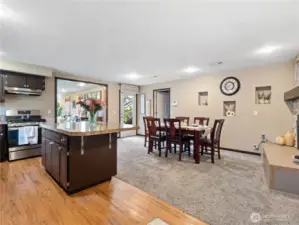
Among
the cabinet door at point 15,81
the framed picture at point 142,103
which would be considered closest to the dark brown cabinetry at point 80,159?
the cabinet door at point 15,81

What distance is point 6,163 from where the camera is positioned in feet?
11.7

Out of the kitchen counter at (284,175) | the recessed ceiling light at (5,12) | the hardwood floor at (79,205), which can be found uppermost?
the recessed ceiling light at (5,12)

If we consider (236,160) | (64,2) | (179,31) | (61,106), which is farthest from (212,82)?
(61,106)

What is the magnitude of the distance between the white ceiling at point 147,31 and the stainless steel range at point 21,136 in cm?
145

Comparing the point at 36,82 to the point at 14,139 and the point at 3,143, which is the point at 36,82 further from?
the point at 3,143

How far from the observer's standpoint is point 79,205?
2.02 meters

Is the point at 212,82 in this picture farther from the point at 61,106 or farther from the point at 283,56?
the point at 61,106

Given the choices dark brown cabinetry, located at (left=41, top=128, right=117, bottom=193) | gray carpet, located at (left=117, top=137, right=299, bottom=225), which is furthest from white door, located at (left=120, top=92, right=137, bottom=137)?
dark brown cabinetry, located at (left=41, top=128, right=117, bottom=193)

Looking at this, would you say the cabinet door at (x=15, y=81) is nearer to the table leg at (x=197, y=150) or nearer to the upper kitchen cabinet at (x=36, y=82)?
the upper kitchen cabinet at (x=36, y=82)

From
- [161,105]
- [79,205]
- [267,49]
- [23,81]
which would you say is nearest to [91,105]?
[79,205]

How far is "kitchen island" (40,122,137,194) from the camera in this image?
2178 millimetres

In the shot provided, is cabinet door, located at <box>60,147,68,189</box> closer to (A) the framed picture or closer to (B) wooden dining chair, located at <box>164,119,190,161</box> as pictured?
(B) wooden dining chair, located at <box>164,119,190,161</box>

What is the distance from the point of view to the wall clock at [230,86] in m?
4.71

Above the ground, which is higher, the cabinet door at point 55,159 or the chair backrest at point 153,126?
the chair backrest at point 153,126
